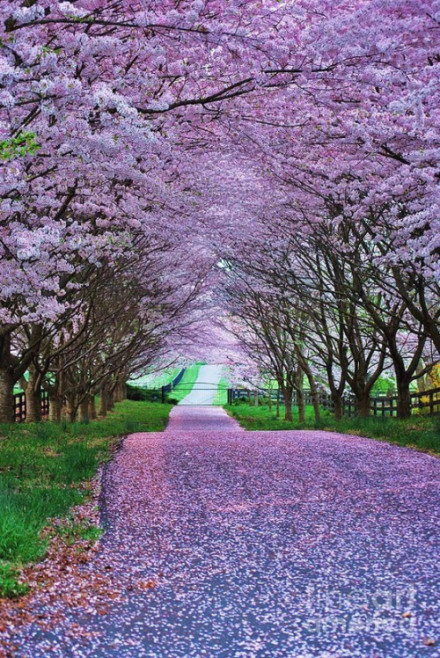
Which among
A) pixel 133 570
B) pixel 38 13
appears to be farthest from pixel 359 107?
pixel 133 570

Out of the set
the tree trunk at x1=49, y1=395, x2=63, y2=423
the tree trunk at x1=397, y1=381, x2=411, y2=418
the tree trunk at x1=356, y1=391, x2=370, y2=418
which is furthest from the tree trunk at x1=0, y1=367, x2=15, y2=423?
the tree trunk at x1=397, y1=381, x2=411, y2=418

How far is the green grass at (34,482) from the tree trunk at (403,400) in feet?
23.9

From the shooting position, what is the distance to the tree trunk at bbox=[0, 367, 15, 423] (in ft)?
49.9

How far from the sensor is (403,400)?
1609 centimetres

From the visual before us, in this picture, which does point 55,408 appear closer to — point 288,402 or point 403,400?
point 288,402

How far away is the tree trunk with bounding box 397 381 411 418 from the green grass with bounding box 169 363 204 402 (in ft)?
131

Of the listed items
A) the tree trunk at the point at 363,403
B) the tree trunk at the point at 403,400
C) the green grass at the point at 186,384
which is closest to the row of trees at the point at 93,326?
the tree trunk at the point at 363,403

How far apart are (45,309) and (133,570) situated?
6.27 m

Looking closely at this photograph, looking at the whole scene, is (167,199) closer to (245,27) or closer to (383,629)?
(245,27)

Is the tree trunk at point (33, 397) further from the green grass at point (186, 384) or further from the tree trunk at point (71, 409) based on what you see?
the green grass at point (186, 384)

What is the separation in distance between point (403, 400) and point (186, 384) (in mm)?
48798

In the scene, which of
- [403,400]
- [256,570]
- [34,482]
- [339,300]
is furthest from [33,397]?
[256,570]

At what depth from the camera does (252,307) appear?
21.9 meters

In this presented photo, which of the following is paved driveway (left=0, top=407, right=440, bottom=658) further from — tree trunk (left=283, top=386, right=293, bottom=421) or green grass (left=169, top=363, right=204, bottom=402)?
green grass (left=169, top=363, right=204, bottom=402)
